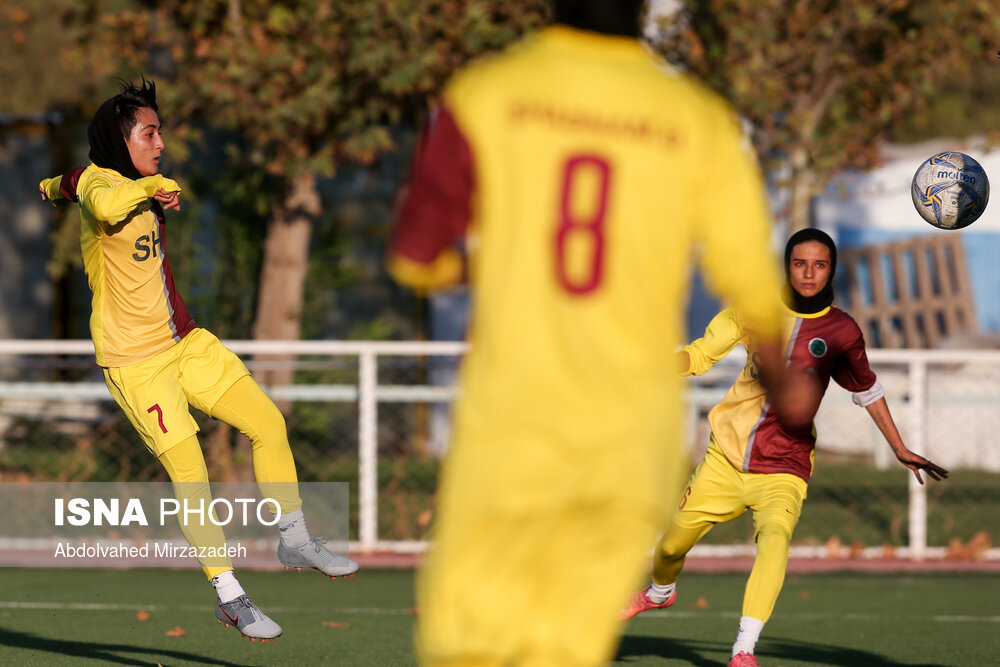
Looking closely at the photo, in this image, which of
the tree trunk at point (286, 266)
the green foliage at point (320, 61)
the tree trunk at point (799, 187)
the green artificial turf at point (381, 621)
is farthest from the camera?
the tree trunk at point (286, 266)

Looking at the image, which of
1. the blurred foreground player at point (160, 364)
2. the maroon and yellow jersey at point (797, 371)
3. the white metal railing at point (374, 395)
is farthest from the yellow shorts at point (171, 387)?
the white metal railing at point (374, 395)

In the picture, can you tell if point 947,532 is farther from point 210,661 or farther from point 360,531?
point 210,661

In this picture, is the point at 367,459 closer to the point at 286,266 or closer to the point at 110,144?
the point at 286,266

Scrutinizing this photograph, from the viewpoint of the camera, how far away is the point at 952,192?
6.23 m

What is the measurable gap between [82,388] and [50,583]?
1800 millimetres

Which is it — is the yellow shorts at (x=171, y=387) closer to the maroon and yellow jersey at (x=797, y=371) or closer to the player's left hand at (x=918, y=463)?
the maroon and yellow jersey at (x=797, y=371)

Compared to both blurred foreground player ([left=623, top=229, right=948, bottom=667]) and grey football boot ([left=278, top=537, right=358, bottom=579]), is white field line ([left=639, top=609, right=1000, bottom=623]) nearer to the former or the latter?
blurred foreground player ([left=623, top=229, right=948, bottom=667])

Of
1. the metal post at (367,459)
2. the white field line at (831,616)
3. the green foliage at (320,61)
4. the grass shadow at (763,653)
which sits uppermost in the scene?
the green foliage at (320,61)

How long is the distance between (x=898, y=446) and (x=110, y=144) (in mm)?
3541

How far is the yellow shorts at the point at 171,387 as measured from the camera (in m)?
5.84

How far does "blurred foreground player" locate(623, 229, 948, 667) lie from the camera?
601cm

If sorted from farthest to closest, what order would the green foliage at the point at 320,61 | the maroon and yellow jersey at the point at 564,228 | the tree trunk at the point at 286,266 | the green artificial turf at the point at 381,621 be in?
the tree trunk at the point at 286,266
the green foliage at the point at 320,61
the green artificial turf at the point at 381,621
the maroon and yellow jersey at the point at 564,228

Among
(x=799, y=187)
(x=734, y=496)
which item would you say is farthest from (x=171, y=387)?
(x=799, y=187)

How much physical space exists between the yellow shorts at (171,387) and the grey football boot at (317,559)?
0.66 m
